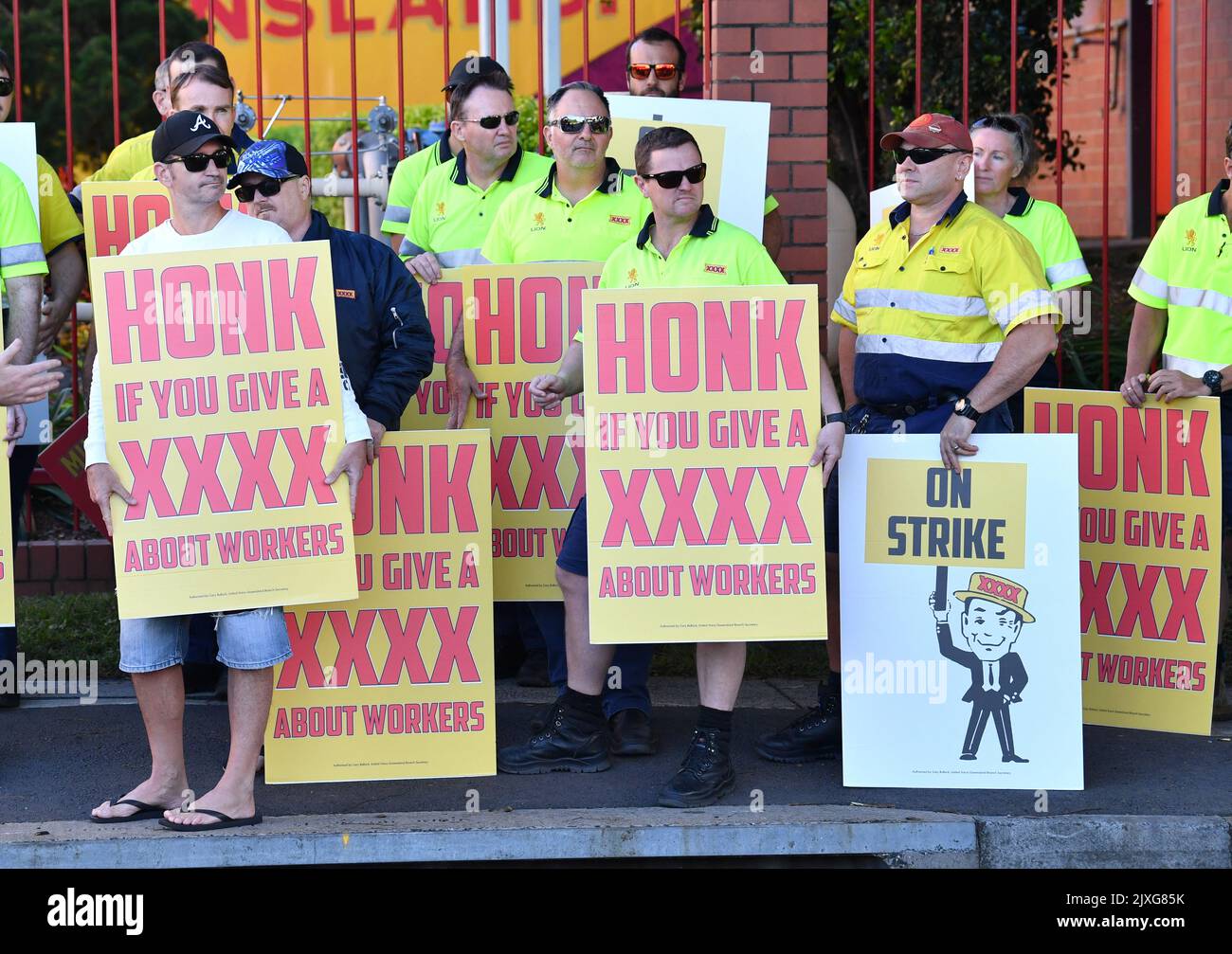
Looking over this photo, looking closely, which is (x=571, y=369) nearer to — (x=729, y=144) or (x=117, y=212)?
(x=729, y=144)

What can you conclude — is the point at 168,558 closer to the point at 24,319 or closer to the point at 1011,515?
the point at 24,319

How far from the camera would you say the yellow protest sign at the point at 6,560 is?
5.01 metres

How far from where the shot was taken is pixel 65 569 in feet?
24.2

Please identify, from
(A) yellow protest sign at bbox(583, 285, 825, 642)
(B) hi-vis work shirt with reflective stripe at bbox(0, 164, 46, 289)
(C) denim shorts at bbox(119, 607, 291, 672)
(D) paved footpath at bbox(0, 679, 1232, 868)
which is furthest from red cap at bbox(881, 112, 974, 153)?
(B) hi-vis work shirt with reflective stripe at bbox(0, 164, 46, 289)

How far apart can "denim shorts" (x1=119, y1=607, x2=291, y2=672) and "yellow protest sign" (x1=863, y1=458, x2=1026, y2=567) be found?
182 centimetres

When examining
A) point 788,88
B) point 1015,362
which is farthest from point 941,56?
point 1015,362

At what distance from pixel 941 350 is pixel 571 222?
4.64 ft

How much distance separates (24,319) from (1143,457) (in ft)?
11.9

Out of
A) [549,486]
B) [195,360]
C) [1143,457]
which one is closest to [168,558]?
[195,360]

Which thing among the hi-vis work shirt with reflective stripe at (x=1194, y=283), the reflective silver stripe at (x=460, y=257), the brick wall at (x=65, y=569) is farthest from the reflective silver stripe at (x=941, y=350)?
the brick wall at (x=65, y=569)

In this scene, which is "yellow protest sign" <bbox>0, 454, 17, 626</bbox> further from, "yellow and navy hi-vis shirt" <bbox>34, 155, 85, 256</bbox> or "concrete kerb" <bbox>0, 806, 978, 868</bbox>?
"yellow and navy hi-vis shirt" <bbox>34, 155, 85, 256</bbox>

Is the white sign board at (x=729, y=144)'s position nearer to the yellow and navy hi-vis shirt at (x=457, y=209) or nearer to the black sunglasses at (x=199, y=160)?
the yellow and navy hi-vis shirt at (x=457, y=209)

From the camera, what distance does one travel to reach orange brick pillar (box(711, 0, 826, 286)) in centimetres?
690

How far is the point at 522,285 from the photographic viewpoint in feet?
18.7
